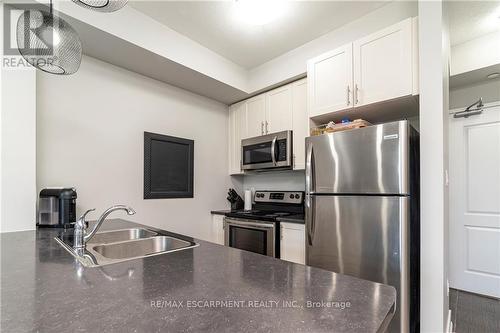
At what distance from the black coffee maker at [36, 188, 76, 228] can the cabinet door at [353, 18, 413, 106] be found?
2359 mm

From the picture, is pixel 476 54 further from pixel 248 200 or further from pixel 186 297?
pixel 186 297

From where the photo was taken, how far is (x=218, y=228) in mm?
2994

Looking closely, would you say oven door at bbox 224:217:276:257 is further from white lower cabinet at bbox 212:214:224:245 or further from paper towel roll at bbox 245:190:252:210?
paper towel roll at bbox 245:190:252:210

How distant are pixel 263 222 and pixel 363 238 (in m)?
1.05

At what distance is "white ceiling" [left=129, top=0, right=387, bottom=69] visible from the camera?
6.49 feet

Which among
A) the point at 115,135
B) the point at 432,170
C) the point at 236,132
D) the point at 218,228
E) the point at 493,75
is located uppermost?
the point at 493,75

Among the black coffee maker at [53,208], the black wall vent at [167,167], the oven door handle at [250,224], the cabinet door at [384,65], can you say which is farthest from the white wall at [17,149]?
the cabinet door at [384,65]

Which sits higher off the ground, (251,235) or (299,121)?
(299,121)

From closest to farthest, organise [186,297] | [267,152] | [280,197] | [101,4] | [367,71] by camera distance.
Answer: [186,297]
[101,4]
[367,71]
[267,152]
[280,197]

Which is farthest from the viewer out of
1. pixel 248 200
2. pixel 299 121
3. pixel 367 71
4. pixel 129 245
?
pixel 248 200

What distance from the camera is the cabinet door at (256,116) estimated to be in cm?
296

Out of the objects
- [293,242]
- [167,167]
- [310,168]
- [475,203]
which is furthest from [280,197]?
[475,203]

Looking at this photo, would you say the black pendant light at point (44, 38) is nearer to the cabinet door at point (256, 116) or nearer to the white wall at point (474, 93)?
the cabinet door at point (256, 116)

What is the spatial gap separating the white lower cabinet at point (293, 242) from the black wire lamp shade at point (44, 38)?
2.02m
